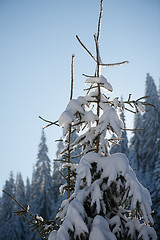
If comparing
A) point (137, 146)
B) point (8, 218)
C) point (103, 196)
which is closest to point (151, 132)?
point (137, 146)

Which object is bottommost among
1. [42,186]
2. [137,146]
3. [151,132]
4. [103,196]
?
[42,186]

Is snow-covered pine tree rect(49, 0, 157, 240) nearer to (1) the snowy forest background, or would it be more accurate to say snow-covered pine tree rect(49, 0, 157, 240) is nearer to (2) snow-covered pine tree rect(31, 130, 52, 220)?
(1) the snowy forest background

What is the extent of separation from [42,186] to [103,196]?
3743cm

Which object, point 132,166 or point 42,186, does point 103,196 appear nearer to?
point 132,166

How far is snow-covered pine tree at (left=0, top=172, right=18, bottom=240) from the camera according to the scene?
36.2 m

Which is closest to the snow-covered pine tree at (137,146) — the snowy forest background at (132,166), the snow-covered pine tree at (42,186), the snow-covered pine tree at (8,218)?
the snowy forest background at (132,166)

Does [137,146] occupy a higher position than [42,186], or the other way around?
[137,146]

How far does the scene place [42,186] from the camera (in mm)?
38312

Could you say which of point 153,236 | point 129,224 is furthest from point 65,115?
point 153,236

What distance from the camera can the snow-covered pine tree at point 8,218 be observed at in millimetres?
36156

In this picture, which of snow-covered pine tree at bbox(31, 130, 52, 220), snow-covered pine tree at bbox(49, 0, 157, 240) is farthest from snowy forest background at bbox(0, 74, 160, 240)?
snow-covered pine tree at bbox(49, 0, 157, 240)

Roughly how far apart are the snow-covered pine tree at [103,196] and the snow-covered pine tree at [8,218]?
37.1 metres

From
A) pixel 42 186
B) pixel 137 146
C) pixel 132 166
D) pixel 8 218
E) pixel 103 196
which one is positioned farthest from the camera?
pixel 42 186

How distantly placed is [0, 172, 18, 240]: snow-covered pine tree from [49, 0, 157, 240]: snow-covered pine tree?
37.1 m
